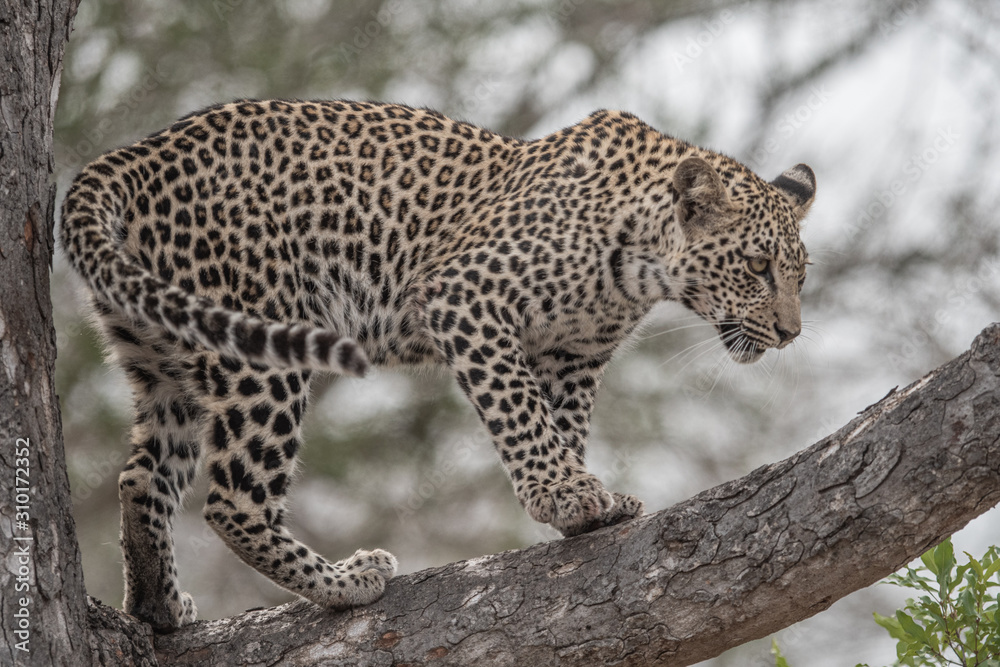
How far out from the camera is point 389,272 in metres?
7.15

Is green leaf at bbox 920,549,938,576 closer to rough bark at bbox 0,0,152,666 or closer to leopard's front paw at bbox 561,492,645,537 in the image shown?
leopard's front paw at bbox 561,492,645,537

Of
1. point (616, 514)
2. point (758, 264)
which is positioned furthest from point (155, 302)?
point (758, 264)

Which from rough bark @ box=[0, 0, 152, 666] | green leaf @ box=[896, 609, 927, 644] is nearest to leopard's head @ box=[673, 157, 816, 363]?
green leaf @ box=[896, 609, 927, 644]

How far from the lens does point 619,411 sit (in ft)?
59.5

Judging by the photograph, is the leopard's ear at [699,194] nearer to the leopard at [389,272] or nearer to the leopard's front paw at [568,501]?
the leopard at [389,272]

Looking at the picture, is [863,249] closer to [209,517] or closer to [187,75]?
[187,75]

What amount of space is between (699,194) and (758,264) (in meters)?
0.55

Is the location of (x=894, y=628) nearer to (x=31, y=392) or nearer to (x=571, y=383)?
(x=571, y=383)

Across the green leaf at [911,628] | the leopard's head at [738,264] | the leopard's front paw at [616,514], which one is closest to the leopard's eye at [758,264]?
the leopard's head at [738,264]

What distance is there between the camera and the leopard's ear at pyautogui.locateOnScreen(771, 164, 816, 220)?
768 cm

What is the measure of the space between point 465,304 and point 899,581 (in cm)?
290

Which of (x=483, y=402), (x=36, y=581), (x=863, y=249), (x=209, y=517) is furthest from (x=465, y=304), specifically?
(x=863, y=249)

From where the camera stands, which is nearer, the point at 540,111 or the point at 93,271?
the point at 93,271

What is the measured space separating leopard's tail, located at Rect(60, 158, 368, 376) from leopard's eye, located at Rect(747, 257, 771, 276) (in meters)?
2.81
